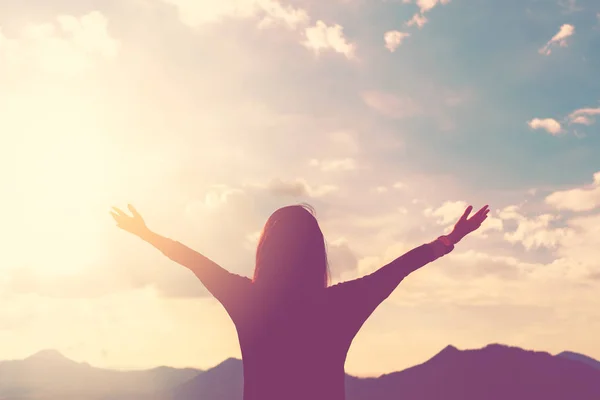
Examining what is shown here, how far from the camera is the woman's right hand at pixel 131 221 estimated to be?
6.40 meters

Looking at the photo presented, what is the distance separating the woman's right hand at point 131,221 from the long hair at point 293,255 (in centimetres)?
152

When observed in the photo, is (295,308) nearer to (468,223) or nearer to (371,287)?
(371,287)

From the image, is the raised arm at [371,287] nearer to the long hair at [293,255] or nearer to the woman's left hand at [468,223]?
the long hair at [293,255]

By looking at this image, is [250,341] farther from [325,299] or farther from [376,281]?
[376,281]

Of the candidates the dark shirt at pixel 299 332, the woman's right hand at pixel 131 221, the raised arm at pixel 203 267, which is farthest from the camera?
the woman's right hand at pixel 131 221

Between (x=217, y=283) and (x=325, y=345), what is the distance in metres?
1.26

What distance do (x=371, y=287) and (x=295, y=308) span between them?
78 cm

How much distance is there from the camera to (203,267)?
580cm

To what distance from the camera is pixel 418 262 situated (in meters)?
5.93

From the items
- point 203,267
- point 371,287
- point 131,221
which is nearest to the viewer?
point 371,287

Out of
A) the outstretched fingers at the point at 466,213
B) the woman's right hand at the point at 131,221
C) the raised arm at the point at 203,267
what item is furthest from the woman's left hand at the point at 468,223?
the woman's right hand at the point at 131,221

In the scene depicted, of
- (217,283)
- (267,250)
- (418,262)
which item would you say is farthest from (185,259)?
(418,262)

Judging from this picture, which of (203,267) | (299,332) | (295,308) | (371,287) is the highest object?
(203,267)

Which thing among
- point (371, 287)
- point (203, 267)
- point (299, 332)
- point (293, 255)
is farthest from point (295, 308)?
point (203, 267)
